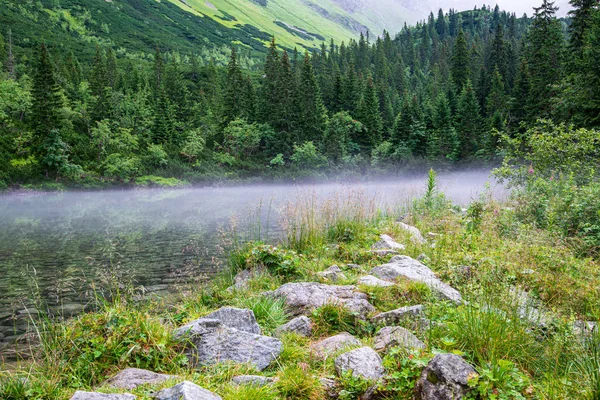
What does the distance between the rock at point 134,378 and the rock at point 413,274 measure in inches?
127

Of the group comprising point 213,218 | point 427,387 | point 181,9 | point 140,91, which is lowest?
point 213,218

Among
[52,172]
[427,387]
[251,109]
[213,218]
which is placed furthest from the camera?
[251,109]

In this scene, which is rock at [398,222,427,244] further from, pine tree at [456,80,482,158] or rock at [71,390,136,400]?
pine tree at [456,80,482,158]

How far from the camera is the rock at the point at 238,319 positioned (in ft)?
14.0

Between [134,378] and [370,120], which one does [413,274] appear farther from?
[370,120]

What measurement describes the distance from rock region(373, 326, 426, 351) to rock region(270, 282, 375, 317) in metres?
0.64

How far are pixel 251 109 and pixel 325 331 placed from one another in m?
61.3

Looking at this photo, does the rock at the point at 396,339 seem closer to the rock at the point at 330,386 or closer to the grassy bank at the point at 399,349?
the grassy bank at the point at 399,349

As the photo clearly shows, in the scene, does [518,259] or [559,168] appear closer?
[518,259]

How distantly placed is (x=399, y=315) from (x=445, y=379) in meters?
1.69

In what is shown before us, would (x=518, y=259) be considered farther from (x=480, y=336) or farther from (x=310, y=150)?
(x=310, y=150)

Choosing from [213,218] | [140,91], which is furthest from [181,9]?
[213,218]

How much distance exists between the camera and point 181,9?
16725cm

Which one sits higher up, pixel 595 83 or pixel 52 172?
pixel 595 83
